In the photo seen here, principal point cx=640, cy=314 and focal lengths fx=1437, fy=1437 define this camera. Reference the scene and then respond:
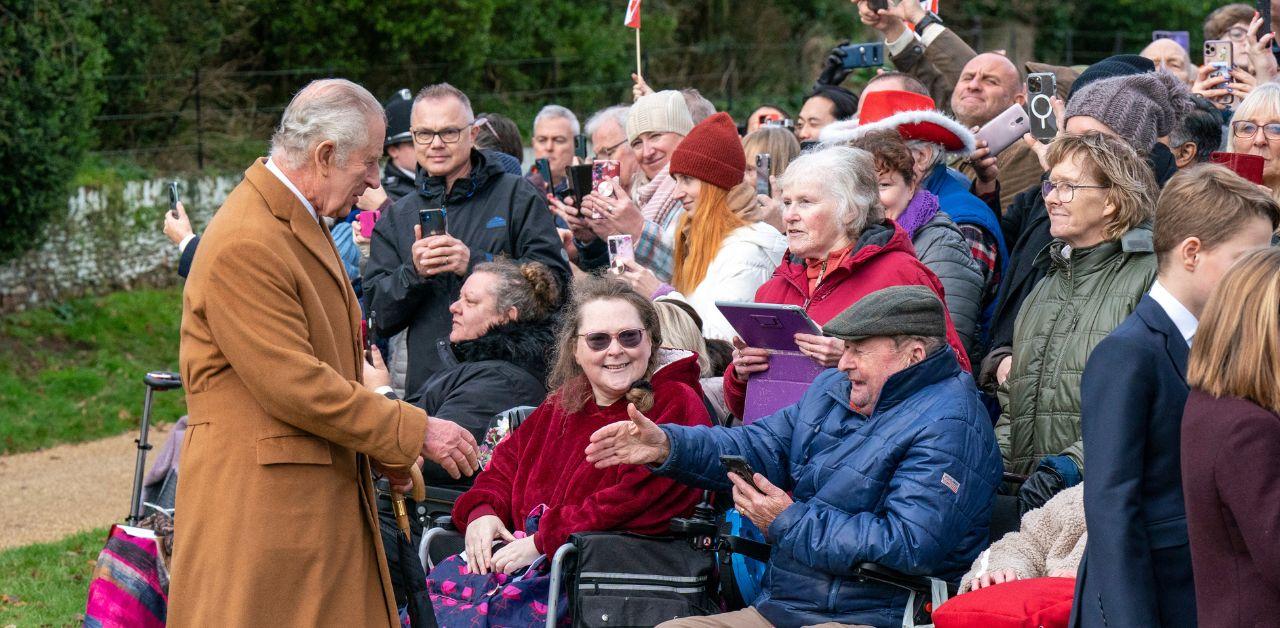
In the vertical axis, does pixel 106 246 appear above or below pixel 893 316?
below

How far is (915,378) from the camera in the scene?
4156mm

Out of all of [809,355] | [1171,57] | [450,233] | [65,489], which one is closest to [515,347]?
[450,233]

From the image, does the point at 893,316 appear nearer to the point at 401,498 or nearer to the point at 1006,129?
the point at 401,498

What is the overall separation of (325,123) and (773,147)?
3.60 metres

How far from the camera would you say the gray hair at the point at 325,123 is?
3.74 metres

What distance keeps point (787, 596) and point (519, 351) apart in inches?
73.4

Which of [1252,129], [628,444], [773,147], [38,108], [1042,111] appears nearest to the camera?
[628,444]

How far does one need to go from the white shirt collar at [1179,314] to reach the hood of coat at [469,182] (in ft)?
12.1

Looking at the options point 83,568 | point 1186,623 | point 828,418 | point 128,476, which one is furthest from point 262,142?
point 1186,623

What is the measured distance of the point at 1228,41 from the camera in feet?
22.0

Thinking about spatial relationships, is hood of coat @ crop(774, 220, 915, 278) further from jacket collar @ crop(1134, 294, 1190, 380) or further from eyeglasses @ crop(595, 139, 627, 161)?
eyeglasses @ crop(595, 139, 627, 161)

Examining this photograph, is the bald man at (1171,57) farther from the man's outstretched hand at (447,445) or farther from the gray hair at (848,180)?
the man's outstretched hand at (447,445)

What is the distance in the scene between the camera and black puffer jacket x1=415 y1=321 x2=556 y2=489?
219 inches

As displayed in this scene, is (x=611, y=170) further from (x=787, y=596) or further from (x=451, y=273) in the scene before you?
(x=787, y=596)
